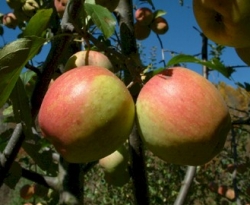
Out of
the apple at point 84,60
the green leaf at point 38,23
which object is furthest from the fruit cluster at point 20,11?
the green leaf at point 38,23

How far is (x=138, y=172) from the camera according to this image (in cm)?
127

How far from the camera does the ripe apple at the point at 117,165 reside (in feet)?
5.30

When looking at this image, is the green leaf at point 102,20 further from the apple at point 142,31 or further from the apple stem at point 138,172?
the apple at point 142,31

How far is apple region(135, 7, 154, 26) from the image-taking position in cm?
228

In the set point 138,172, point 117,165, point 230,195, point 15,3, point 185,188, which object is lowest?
point 230,195

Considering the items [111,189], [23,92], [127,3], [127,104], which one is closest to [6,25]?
[127,3]

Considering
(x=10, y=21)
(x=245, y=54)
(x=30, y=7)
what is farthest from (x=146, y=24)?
(x=245, y=54)

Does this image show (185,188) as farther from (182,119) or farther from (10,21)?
(10,21)

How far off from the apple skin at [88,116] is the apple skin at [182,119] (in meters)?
0.03

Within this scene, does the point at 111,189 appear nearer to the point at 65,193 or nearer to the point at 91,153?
the point at 65,193

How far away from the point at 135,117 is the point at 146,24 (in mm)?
1684

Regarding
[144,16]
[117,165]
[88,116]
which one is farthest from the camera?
[144,16]

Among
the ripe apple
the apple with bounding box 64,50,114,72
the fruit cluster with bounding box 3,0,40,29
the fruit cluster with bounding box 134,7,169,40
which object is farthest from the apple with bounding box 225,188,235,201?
the apple with bounding box 64,50,114,72

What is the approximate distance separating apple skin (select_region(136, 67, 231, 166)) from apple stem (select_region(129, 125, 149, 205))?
1.90 feet
